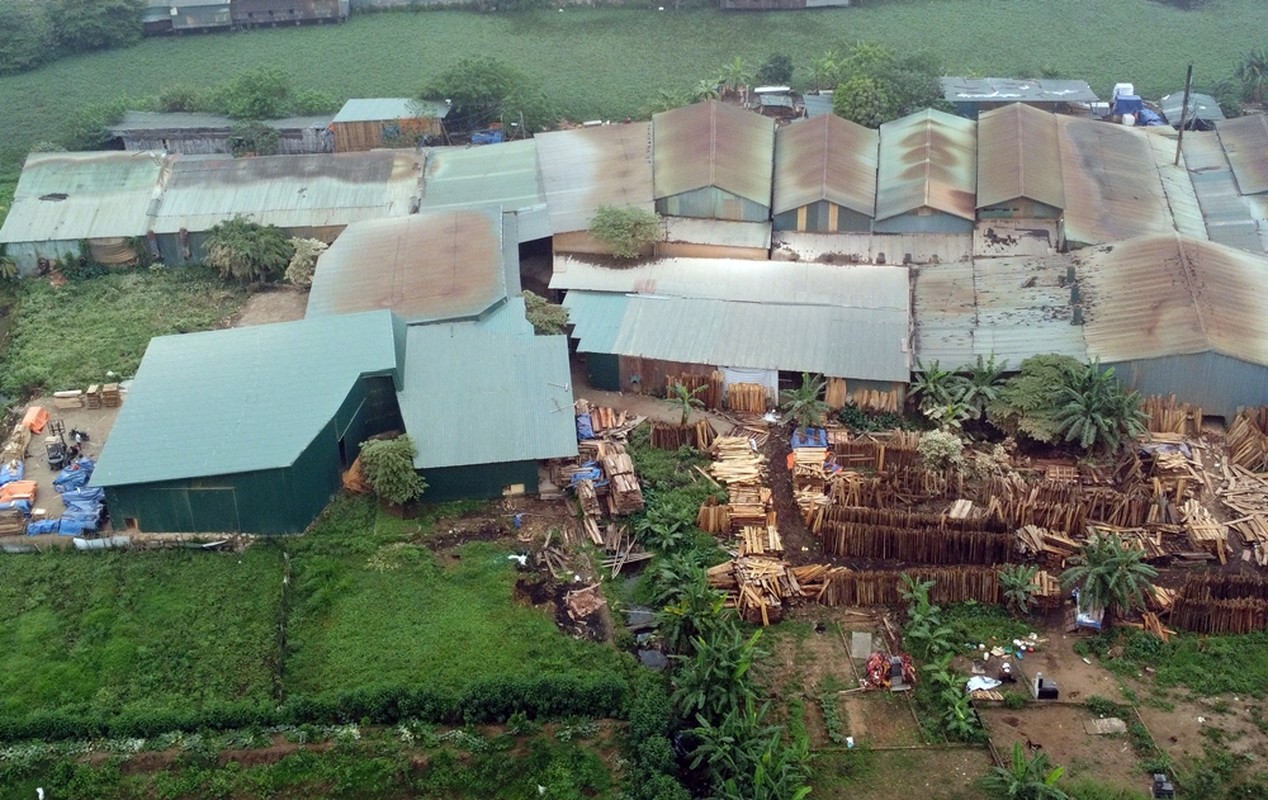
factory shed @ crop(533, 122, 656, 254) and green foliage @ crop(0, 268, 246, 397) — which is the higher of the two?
factory shed @ crop(533, 122, 656, 254)

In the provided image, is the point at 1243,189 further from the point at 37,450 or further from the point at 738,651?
the point at 37,450

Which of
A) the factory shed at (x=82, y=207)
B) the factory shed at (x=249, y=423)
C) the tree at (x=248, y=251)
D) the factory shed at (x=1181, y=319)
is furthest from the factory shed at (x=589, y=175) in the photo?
the factory shed at (x=1181, y=319)

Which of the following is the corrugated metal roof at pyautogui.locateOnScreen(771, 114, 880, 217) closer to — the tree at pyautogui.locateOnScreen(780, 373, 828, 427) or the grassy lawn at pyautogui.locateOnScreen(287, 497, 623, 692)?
the tree at pyautogui.locateOnScreen(780, 373, 828, 427)

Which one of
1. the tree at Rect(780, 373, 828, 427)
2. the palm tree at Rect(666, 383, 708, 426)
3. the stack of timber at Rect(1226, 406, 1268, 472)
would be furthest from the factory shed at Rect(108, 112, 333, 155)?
the stack of timber at Rect(1226, 406, 1268, 472)

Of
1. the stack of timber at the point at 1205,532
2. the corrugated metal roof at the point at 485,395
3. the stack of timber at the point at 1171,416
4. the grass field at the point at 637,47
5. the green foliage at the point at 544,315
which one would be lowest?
the stack of timber at the point at 1205,532

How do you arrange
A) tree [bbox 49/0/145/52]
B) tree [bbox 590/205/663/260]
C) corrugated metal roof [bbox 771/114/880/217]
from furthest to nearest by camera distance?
1. tree [bbox 49/0/145/52]
2. corrugated metal roof [bbox 771/114/880/217]
3. tree [bbox 590/205/663/260]

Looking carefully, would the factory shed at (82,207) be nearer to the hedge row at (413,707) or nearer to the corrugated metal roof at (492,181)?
the corrugated metal roof at (492,181)
